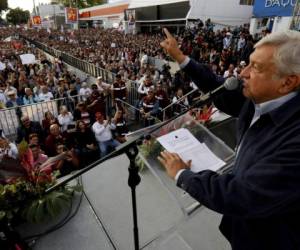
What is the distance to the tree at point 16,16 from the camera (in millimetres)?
73631

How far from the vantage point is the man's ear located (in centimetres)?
107

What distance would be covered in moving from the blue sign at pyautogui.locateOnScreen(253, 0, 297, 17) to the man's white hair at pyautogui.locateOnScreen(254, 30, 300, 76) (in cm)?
1363

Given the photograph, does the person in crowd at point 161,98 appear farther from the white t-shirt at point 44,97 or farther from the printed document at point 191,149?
the printed document at point 191,149

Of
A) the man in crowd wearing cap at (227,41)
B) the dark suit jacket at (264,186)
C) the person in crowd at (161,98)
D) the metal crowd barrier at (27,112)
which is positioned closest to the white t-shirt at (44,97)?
the metal crowd barrier at (27,112)

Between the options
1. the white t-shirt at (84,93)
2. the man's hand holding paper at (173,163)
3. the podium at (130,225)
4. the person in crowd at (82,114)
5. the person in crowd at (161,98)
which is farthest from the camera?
the white t-shirt at (84,93)

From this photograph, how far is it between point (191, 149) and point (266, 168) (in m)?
0.52

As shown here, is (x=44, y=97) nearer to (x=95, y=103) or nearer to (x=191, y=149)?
(x=95, y=103)

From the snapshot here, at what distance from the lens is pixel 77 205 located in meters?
2.41

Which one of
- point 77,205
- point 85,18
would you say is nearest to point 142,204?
point 77,205

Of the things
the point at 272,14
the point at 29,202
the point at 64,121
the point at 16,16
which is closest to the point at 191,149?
the point at 29,202

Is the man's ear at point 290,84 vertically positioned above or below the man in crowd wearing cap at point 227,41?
above

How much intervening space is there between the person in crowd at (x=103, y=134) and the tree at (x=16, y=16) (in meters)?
83.9

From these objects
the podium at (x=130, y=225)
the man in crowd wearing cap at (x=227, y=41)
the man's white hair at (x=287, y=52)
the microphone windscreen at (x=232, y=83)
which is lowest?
the podium at (x=130, y=225)

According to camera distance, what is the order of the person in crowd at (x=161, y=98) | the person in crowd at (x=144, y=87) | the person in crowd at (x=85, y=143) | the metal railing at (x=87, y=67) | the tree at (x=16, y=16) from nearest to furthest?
the person in crowd at (x=85, y=143) < the person in crowd at (x=161, y=98) < the person in crowd at (x=144, y=87) < the metal railing at (x=87, y=67) < the tree at (x=16, y=16)
